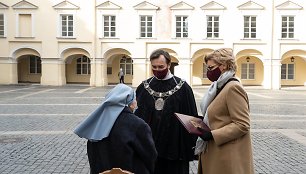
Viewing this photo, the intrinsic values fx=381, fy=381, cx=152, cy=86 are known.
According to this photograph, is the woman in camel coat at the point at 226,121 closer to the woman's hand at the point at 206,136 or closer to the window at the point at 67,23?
the woman's hand at the point at 206,136

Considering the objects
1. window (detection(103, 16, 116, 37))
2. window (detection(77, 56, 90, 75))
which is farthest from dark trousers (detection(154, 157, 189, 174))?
window (detection(77, 56, 90, 75))

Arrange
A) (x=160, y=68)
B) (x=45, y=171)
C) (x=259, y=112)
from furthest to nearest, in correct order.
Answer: (x=259, y=112) < (x=45, y=171) < (x=160, y=68)

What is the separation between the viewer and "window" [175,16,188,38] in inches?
1303

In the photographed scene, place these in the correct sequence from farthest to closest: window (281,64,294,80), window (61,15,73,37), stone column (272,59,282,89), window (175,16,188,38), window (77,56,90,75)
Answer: window (77,56,90,75) < window (281,64,294,80) < window (61,15,73,37) < window (175,16,188,38) < stone column (272,59,282,89)

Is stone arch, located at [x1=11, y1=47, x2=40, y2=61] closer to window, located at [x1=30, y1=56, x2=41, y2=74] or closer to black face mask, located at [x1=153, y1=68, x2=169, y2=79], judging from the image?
window, located at [x1=30, y1=56, x2=41, y2=74]

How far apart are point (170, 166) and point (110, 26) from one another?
98.8ft

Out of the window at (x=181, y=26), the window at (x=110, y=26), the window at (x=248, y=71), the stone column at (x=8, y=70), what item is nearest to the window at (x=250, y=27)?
the window at (x=248, y=71)

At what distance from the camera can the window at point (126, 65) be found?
36.8 m

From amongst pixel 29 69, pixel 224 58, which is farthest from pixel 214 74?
pixel 29 69

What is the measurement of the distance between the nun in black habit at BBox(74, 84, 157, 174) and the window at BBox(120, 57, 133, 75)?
33.8 metres

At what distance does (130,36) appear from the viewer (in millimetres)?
33250

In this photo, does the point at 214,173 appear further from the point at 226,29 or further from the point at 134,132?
the point at 226,29

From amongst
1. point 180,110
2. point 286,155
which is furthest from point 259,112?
point 180,110

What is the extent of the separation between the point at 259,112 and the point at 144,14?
19.0m
